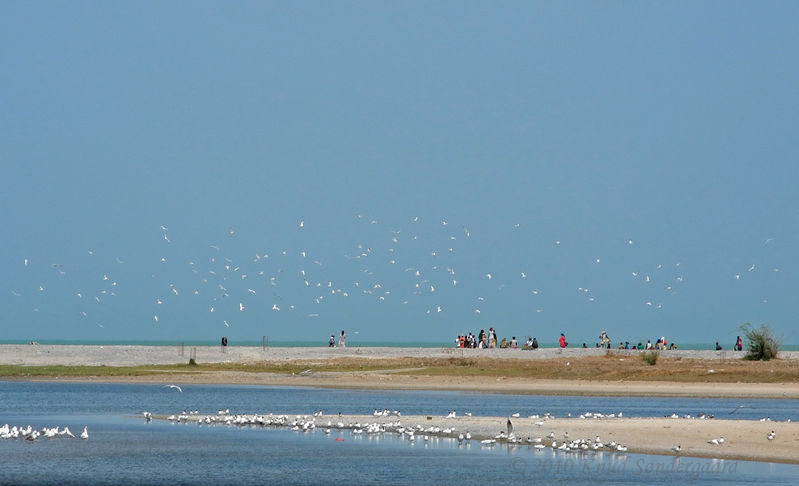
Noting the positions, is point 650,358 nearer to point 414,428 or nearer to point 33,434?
point 414,428

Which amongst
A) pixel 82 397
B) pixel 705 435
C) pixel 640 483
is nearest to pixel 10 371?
pixel 82 397

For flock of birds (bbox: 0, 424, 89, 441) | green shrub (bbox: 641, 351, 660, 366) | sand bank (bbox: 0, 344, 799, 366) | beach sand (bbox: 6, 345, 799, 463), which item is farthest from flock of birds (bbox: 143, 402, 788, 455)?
sand bank (bbox: 0, 344, 799, 366)

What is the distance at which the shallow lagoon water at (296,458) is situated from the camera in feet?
70.7

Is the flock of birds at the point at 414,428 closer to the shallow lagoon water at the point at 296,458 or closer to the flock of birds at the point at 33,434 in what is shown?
the shallow lagoon water at the point at 296,458

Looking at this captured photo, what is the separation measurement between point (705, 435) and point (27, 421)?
59.0 feet

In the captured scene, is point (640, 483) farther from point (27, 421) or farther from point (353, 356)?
point (353, 356)

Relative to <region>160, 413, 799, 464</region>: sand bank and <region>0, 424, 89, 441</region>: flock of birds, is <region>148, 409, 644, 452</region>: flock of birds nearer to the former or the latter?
<region>160, 413, 799, 464</region>: sand bank

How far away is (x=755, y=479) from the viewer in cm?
2095

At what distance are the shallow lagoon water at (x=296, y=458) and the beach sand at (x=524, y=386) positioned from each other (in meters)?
2.28

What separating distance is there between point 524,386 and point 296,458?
28.6 m

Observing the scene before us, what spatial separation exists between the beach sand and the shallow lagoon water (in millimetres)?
2275

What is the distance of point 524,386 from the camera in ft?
171

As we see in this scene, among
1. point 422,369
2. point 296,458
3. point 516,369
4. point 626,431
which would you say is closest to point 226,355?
point 422,369

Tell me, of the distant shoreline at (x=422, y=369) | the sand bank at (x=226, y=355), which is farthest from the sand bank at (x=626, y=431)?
the sand bank at (x=226, y=355)
